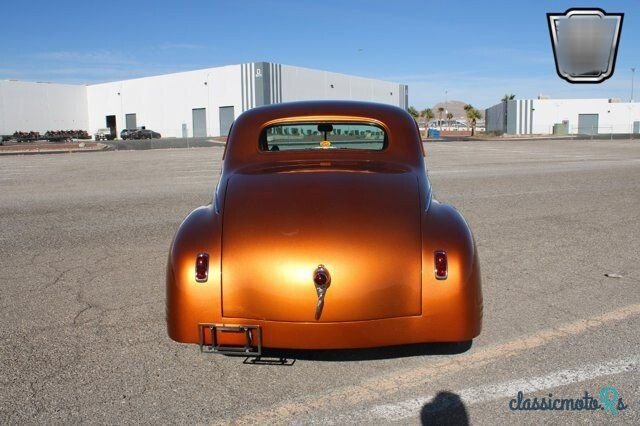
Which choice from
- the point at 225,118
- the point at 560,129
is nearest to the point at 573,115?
the point at 560,129

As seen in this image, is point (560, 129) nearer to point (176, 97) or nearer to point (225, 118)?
point (225, 118)

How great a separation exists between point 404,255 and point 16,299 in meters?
3.45

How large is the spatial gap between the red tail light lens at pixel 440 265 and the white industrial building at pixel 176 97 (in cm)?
5404

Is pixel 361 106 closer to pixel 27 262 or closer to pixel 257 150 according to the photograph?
pixel 257 150

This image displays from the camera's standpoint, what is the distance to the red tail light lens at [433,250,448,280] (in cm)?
310

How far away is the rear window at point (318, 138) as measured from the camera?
454cm

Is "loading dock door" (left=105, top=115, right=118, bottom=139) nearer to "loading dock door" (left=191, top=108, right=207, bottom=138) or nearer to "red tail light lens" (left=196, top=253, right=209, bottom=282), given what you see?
"loading dock door" (left=191, top=108, right=207, bottom=138)

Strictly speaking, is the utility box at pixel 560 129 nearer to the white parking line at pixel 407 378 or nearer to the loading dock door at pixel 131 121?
the loading dock door at pixel 131 121

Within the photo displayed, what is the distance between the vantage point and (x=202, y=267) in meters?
3.12

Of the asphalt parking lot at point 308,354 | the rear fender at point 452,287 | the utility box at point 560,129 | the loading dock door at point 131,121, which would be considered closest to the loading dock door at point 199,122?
the loading dock door at point 131,121

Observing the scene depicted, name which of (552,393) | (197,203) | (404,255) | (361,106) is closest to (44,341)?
(404,255)

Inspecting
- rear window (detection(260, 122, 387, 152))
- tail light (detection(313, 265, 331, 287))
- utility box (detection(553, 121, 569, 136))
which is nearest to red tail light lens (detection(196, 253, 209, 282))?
tail light (detection(313, 265, 331, 287))

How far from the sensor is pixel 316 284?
298 centimetres

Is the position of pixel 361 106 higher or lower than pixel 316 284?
higher
